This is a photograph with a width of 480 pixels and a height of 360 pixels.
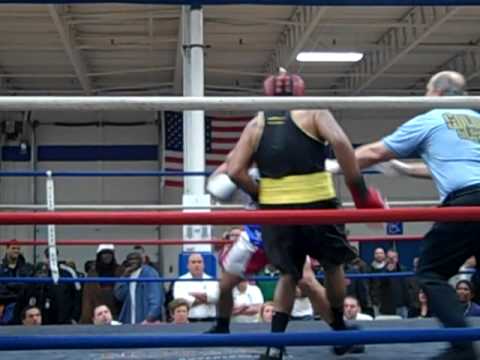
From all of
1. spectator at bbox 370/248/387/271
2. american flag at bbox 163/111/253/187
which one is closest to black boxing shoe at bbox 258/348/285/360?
spectator at bbox 370/248/387/271

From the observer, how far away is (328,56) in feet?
41.1

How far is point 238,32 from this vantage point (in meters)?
11.5

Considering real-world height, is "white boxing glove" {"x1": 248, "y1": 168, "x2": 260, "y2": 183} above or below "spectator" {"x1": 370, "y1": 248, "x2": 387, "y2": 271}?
above

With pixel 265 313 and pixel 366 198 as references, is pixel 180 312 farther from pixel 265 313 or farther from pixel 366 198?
pixel 366 198

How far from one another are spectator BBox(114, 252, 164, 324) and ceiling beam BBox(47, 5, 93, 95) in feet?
13.8

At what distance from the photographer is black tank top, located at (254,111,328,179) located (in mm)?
2693

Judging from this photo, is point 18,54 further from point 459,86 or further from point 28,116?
point 459,86

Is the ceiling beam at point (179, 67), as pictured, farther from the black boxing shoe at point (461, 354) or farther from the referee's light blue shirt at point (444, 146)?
the black boxing shoe at point (461, 354)

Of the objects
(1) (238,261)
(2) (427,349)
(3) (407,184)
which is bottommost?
(2) (427,349)

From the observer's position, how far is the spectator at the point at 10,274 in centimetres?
710

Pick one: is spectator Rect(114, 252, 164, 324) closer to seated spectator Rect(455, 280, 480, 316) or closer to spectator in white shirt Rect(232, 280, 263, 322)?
spectator in white shirt Rect(232, 280, 263, 322)

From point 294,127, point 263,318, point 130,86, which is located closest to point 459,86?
point 294,127

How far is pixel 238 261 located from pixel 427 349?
2.65 ft

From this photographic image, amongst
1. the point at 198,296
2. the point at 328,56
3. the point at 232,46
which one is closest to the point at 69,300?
the point at 198,296
